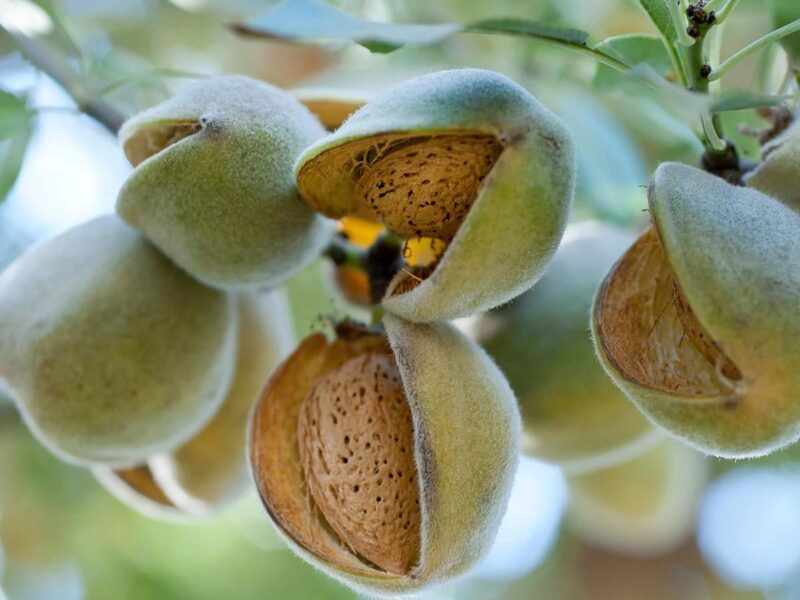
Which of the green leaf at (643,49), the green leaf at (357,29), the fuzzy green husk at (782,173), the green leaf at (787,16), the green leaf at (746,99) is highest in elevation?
the green leaf at (357,29)

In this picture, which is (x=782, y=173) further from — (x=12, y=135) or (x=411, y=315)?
(x=12, y=135)

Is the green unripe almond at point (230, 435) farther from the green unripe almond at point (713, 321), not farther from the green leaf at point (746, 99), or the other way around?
the green leaf at point (746, 99)

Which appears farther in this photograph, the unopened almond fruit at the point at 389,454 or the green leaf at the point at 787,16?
the green leaf at the point at 787,16

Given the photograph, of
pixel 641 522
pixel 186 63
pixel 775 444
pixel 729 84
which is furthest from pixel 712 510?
Result: pixel 775 444

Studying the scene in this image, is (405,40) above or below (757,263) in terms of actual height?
above

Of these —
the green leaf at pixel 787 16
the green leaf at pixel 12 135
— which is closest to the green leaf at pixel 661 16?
the green leaf at pixel 787 16

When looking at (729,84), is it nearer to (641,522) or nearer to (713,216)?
(641,522)
